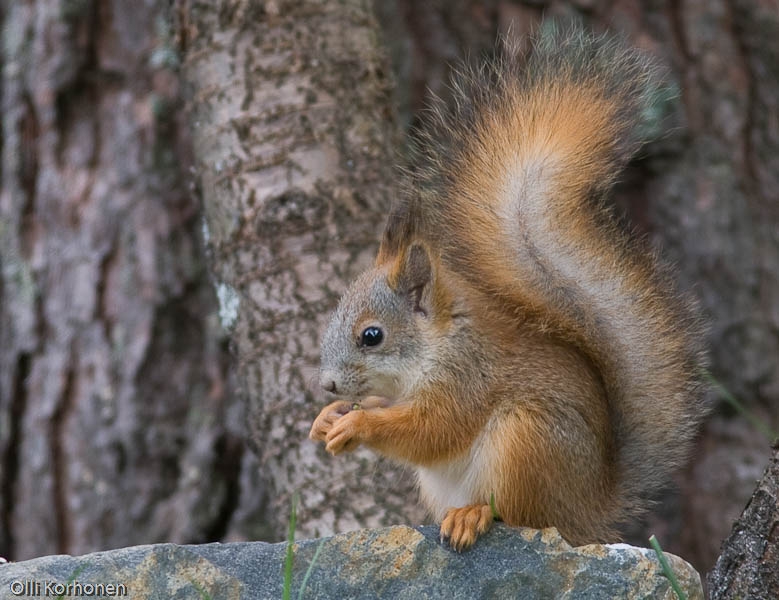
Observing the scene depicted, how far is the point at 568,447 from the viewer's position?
165 cm

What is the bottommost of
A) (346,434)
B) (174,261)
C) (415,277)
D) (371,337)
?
(346,434)

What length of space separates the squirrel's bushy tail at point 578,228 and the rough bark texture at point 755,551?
0.30 metres

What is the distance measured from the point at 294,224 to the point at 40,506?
1165 mm

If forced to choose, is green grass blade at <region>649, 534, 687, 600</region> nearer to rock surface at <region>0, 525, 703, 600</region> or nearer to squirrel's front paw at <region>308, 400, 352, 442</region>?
rock surface at <region>0, 525, 703, 600</region>

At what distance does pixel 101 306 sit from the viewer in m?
2.82

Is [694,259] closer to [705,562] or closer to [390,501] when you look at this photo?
[705,562]

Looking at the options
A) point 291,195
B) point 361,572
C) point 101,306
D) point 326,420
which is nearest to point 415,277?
point 326,420

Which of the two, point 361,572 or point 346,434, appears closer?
point 361,572

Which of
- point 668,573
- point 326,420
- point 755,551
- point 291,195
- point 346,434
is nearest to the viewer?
point 668,573

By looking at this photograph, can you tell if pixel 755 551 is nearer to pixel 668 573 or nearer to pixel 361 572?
pixel 668 573

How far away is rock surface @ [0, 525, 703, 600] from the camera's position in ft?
4.32

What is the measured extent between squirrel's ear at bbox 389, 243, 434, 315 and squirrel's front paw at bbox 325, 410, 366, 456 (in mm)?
240

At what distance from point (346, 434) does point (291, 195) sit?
68cm

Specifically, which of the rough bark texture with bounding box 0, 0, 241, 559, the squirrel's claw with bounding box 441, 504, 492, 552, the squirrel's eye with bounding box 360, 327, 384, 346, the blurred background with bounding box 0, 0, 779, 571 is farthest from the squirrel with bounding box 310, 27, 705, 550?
the rough bark texture with bounding box 0, 0, 241, 559
